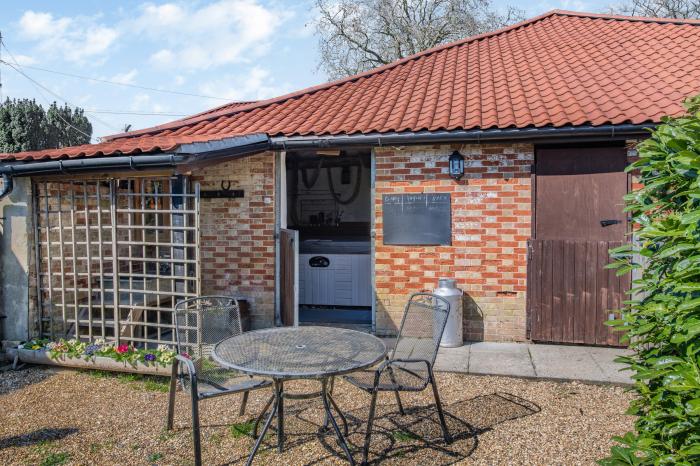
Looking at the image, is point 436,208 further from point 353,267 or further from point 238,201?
point 238,201

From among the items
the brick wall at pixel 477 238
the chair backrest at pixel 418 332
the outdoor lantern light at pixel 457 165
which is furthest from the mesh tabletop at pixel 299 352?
the outdoor lantern light at pixel 457 165

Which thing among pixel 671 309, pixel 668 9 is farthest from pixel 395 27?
pixel 671 309

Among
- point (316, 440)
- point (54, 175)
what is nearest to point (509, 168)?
point (316, 440)

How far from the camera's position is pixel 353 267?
773cm

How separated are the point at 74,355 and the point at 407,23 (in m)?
20.5

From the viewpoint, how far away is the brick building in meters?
5.44

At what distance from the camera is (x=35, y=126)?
1839 centimetres

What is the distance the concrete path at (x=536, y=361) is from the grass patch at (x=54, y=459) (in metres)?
3.32

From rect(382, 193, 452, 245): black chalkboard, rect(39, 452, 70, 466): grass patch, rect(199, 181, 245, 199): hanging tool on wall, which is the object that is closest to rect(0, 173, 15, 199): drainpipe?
rect(199, 181, 245, 199): hanging tool on wall

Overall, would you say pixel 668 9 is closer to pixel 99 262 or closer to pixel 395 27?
pixel 395 27

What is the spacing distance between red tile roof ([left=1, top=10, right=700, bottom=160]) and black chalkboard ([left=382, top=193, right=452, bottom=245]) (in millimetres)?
866

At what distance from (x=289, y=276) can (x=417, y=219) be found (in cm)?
173

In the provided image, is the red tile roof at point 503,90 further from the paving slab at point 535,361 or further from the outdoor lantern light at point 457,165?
the paving slab at point 535,361

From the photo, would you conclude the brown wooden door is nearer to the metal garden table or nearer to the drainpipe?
the metal garden table
